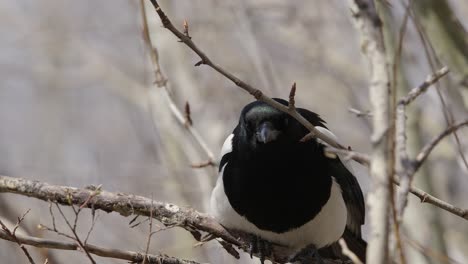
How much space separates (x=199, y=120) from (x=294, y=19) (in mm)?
1207

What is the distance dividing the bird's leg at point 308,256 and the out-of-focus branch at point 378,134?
2002mm

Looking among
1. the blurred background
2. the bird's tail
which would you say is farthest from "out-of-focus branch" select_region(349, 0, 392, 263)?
the blurred background

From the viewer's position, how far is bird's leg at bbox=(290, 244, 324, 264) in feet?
11.9

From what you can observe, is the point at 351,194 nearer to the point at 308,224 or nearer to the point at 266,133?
the point at 308,224

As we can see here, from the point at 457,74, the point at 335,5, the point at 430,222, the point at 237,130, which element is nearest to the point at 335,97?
the point at 335,5

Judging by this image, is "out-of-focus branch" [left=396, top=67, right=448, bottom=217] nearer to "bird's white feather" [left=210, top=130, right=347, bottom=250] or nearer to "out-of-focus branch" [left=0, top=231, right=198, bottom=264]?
"out-of-focus branch" [left=0, top=231, right=198, bottom=264]

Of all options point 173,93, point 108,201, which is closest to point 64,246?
point 108,201

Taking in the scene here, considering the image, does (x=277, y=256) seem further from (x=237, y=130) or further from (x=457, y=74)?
(x=457, y=74)

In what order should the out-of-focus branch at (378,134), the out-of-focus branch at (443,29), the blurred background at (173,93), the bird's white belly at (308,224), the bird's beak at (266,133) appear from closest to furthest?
the out-of-focus branch at (378,134) → the out-of-focus branch at (443,29) → the bird's beak at (266,133) → the bird's white belly at (308,224) → the blurred background at (173,93)

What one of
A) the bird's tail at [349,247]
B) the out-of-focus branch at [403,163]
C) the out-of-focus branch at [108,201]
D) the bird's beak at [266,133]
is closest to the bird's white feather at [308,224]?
the bird's tail at [349,247]

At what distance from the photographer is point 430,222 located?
481 cm

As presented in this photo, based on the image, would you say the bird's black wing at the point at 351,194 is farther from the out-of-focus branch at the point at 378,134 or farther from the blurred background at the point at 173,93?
the out-of-focus branch at the point at 378,134

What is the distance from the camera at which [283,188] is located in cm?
369

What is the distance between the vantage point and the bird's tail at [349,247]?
3961 millimetres
